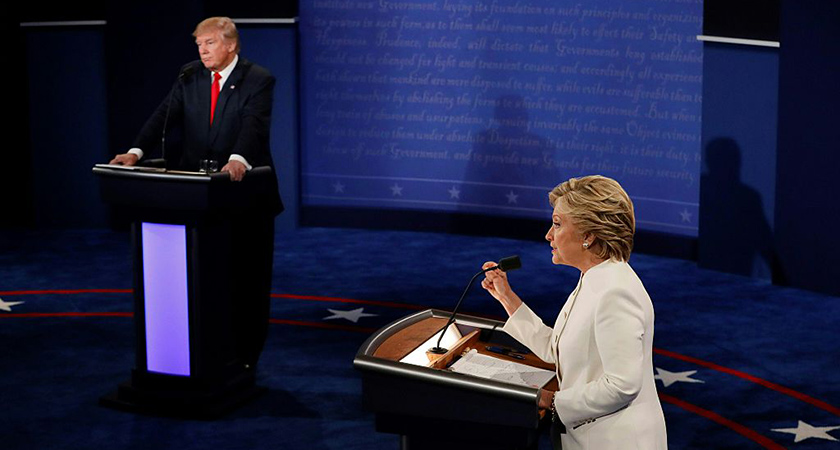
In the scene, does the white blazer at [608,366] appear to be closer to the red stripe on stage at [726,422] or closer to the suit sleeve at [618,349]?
the suit sleeve at [618,349]

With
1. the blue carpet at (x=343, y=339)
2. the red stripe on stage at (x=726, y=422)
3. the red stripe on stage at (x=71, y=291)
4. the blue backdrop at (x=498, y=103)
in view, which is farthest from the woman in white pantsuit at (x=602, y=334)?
the blue backdrop at (x=498, y=103)

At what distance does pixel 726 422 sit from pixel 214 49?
9.57 feet

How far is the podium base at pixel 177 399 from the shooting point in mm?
5410

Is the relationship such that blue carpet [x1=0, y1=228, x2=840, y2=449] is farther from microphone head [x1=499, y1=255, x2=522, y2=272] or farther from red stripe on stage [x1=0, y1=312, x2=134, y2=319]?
microphone head [x1=499, y1=255, x2=522, y2=272]

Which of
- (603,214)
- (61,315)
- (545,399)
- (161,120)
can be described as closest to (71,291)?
(61,315)

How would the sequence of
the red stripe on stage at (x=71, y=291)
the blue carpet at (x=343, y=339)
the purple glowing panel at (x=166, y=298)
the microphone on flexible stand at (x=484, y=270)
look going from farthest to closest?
the red stripe on stage at (x=71, y=291)
the purple glowing panel at (x=166, y=298)
the blue carpet at (x=343, y=339)
the microphone on flexible stand at (x=484, y=270)

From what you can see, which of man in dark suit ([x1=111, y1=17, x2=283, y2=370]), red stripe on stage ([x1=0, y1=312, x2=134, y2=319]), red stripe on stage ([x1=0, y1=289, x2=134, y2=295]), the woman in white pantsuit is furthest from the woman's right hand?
red stripe on stage ([x1=0, y1=289, x2=134, y2=295])

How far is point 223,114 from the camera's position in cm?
555

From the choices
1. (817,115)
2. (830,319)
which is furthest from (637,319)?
(817,115)

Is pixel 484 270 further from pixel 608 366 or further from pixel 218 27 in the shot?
pixel 218 27

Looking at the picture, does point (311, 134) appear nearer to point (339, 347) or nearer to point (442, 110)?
point (442, 110)

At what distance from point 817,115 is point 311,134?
4126mm

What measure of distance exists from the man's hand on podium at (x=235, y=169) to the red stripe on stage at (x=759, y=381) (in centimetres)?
255

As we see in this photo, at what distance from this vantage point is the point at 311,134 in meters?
9.80
